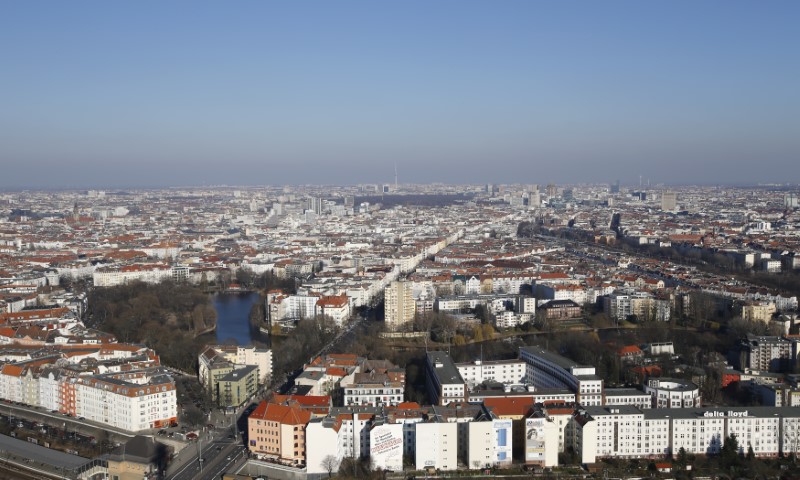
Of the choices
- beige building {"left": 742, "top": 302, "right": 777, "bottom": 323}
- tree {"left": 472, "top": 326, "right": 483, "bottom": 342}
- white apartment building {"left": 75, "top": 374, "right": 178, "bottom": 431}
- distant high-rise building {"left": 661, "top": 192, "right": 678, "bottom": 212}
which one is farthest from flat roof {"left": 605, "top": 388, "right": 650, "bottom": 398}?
distant high-rise building {"left": 661, "top": 192, "right": 678, "bottom": 212}

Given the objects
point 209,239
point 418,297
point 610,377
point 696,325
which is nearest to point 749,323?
point 696,325

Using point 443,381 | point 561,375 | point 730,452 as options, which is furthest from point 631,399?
point 443,381

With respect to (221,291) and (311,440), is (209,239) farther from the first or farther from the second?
(311,440)

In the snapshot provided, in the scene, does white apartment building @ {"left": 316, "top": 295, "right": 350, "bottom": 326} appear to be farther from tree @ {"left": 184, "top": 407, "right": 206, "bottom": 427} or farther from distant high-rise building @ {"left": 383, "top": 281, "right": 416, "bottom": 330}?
tree @ {"left": 184, "top": 407, "right": 206, "bottom": 427}

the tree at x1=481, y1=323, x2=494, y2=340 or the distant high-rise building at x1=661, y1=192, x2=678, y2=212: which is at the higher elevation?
the distant high-rise building at x1=661, y1=192, x2=678, y2=212

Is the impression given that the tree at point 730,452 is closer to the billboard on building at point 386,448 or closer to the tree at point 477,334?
the billboard on building at point 386,448

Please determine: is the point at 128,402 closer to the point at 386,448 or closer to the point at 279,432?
the point at 279,432
